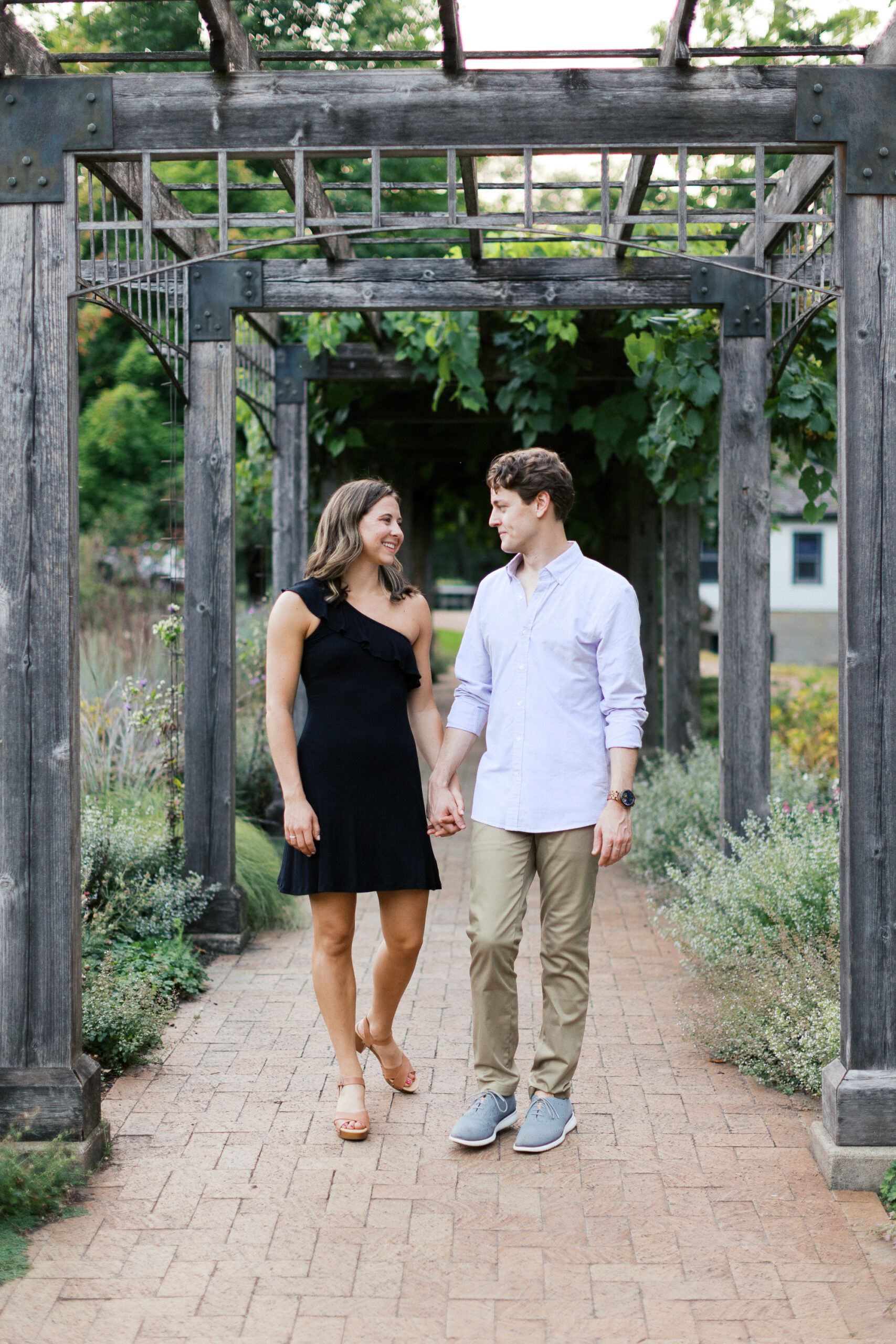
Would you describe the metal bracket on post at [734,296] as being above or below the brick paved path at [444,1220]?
above

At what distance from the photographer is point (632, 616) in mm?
3418

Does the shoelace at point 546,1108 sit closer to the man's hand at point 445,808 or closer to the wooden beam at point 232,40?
the man's hand at point 445,808

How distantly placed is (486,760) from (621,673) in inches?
18.6

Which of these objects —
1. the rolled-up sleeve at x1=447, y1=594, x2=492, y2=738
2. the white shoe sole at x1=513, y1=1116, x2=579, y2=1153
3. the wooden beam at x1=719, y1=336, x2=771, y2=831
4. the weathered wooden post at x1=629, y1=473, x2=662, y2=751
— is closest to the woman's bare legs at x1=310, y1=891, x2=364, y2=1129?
the white shoe sole at x1=513, y1=1116, x2=579, y2=1153

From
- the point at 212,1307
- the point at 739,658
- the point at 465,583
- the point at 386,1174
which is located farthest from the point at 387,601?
the point at 465,583

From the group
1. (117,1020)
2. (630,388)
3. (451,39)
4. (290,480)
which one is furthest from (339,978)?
(630,388)

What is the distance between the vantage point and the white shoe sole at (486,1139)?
11.5 feet

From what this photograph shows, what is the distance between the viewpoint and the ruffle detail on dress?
357 cm

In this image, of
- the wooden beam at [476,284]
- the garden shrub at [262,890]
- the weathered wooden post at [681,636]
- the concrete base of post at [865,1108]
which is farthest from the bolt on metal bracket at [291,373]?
the concrete base of post at [865,1108]

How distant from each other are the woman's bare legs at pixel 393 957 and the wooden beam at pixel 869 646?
119cm

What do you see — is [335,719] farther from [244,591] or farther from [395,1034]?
[244,591]

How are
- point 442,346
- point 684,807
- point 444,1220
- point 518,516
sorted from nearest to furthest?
point 444,1220, point 518,516, point 684,807, point 442,346

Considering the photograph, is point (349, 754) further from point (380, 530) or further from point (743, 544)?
point (743, 544)

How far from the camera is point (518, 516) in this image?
3.48 m
